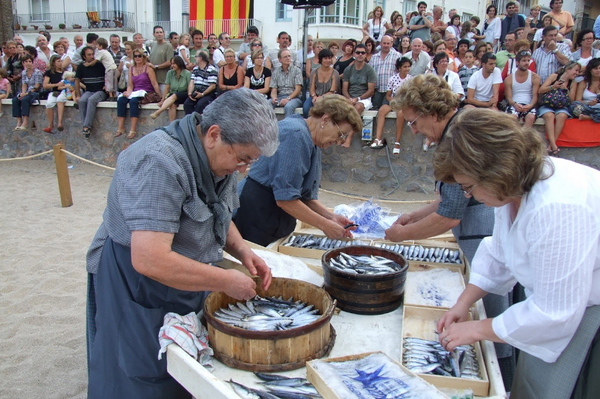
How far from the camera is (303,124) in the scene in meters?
3.13

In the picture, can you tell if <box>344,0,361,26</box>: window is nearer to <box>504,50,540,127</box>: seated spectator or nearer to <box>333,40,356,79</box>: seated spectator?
<box>333,40,356,79</box>: seated spectator

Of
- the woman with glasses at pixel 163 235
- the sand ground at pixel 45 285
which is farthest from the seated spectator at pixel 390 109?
the woman with glasses at pixel 163 235

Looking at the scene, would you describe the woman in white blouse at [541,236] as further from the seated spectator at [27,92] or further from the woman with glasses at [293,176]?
the seated spectator at [27,92]

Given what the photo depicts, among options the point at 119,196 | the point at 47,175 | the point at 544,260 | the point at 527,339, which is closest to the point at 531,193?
the point at 544,260

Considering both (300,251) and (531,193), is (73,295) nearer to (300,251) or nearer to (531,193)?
(300,251)

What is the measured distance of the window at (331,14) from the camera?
23.5 metres

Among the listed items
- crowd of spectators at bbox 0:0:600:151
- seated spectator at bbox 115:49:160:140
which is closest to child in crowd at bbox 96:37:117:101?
crowd of spectators at bbox 0:0:600:151

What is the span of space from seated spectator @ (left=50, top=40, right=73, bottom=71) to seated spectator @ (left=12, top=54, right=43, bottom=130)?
65 cm

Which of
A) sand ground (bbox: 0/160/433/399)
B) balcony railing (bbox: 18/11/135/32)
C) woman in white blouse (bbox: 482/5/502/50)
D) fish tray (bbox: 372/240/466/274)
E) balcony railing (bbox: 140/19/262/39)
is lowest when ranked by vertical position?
sand ground (bbox: 0/160/433/399)

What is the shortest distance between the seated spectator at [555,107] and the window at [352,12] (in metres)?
17.1

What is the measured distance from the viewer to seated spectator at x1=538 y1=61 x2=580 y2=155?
780 cm

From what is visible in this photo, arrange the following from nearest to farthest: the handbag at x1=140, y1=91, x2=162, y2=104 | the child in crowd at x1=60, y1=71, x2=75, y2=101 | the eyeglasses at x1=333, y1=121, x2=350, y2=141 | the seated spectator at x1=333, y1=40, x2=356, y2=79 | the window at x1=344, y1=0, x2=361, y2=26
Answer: the eyeglasses at x1=333, y1=121, x2=350, y2=141 → the seated spectator at x1=333, y1=40, x2=356, y2=79 → the handbag at x1=140, y1=91, x2=162, y2=104 → the child in crowd at x1=60, y1=71, x2=75, y2=101 → the window at x1=344, y1=0, x2=361, y2=26

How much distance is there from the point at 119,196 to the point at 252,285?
0.65 metres

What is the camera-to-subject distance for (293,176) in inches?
120
